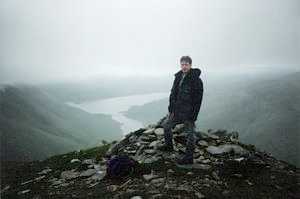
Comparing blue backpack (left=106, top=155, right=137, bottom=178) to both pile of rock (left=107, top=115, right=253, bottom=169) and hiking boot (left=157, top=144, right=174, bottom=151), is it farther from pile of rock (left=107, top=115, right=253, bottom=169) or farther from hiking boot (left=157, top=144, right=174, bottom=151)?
hiking boot (left=157, top=144, right=174, bottom=151)

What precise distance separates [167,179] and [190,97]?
3758 millimetres

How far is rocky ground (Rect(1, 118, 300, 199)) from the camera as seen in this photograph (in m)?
10.3

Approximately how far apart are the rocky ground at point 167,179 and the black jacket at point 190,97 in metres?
2.40

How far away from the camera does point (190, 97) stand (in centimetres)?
1241

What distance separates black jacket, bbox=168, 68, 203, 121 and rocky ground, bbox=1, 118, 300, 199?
2.40 meters

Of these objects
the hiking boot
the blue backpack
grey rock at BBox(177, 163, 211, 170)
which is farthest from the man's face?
the blue backpack

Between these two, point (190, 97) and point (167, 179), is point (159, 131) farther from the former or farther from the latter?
point (167, 179)

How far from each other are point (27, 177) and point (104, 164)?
446 cm

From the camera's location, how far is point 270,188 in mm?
10758

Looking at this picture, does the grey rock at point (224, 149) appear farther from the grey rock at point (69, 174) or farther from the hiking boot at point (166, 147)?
the grey rock at point (69, 174)

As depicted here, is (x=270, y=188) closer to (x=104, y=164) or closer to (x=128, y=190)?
(x=128, y=190)

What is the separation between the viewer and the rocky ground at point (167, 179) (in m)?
10.3

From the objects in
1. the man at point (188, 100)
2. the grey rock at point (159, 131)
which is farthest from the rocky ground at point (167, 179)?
the grey rock at point (159, 131)

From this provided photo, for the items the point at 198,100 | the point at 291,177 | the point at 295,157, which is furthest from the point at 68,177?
the point at 295,157
